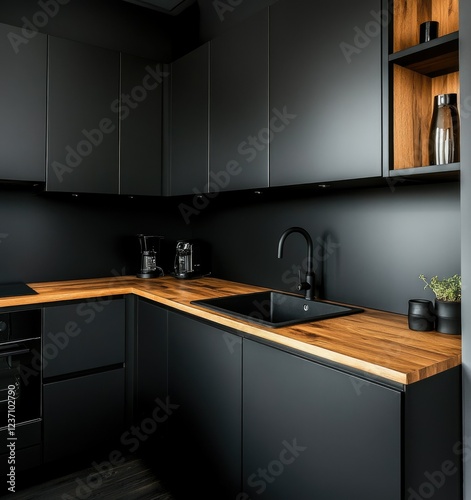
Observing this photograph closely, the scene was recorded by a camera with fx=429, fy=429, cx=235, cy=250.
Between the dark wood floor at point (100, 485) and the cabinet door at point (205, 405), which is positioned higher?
the cabinet door at point (205, 405)

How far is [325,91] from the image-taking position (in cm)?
169

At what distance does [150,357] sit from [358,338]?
123 cm

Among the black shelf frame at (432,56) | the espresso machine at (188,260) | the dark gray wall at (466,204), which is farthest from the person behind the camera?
the espresso machine at (188,260)

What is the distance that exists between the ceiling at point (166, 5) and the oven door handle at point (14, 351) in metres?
2.35

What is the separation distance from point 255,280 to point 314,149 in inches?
40.9

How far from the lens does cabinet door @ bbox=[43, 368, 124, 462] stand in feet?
7.09

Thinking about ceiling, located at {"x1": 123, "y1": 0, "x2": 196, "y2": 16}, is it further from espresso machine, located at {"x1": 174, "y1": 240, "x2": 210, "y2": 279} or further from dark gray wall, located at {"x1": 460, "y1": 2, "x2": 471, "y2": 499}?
dark gray wall, located at {"x1": 460, "y1": 2, "x2": 471, "y2": 499}

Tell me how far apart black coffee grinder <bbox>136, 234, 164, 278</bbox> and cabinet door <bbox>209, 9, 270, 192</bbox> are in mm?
767

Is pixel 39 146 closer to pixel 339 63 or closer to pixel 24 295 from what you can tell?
pixel 24 295

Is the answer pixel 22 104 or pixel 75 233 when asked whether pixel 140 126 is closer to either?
pixel 22 104

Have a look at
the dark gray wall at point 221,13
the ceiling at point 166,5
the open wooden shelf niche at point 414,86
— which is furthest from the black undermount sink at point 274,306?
the ceiling at point 166,5

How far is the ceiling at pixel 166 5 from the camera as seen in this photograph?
2.95 m

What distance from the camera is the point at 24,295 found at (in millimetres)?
2125

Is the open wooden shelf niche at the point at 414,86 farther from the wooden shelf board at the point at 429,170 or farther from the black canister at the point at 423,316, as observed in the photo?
the black canister at the point at 423,316
